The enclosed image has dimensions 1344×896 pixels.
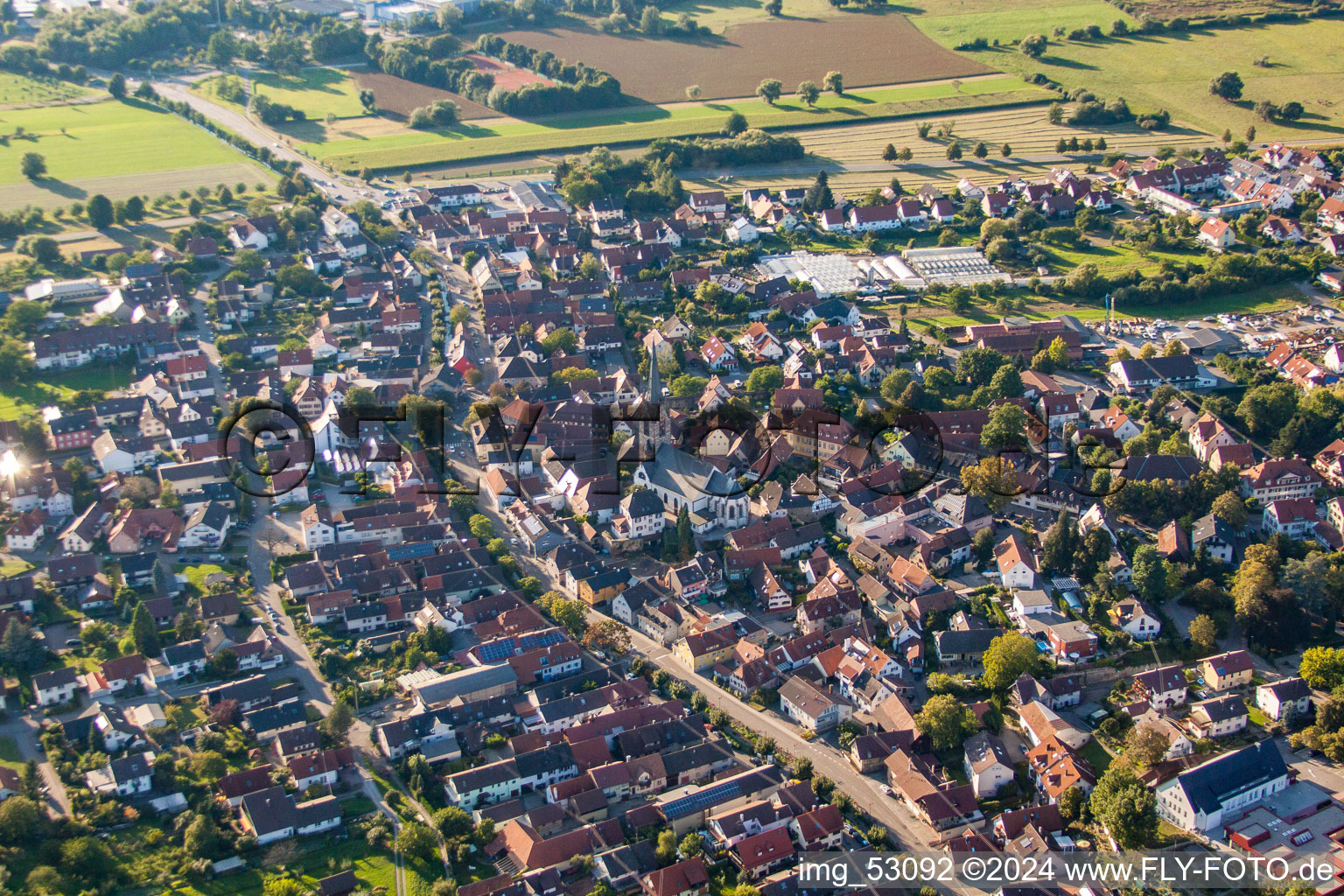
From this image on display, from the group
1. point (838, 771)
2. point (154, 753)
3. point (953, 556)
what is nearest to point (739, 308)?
point (953, 556)

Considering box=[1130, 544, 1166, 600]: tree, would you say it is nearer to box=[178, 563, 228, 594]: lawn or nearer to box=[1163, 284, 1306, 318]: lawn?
box=[1163, 284, 1306, 318]: lawn

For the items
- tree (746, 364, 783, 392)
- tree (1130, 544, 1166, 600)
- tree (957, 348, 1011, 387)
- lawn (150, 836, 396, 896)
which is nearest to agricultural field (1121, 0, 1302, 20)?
tree (957, 348, 1011, 387)

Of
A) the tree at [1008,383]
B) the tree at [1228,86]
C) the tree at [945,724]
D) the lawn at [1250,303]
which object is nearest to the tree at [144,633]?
Answer: the tree at [945,724]

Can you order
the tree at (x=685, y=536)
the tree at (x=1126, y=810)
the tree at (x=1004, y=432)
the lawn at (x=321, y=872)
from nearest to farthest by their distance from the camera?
the lawn at (x=321, y=872) → the tree at (x=1126, y=810) → the tree at (x=685, y=536) → the tree at (x=1004, y=432)

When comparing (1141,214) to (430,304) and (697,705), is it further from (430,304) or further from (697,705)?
(697,705)

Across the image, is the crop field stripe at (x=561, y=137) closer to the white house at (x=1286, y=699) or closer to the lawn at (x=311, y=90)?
the lawn at (x=311, y=90)

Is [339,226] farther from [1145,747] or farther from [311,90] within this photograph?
[1145,747]
